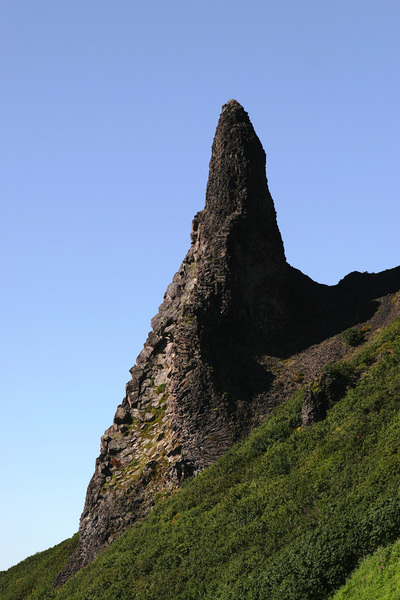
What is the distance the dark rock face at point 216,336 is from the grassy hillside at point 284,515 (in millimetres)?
3713

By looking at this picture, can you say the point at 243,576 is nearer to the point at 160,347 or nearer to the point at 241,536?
the point at 241,536

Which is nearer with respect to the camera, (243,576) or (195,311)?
(243,576)

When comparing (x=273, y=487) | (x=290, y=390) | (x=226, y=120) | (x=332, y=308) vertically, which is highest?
(x=226, y=120)

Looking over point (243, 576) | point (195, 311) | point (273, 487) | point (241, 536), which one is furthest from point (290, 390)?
point (243, 576)

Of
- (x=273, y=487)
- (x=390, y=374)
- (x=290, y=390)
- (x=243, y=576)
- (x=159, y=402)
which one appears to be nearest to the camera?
(x=243, y=576)

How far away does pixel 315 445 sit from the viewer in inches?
1825

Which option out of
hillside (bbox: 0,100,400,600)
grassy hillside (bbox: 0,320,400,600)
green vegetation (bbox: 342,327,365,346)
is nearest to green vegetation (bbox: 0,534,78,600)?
hillside (bbox: 0,100,400,600)

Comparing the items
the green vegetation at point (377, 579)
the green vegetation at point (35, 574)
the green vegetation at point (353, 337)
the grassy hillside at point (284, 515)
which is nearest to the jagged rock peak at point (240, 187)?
the green vegetation at point (353, 337)

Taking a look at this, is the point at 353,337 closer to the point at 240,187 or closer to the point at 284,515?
the point at 240,187

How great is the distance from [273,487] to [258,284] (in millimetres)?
23315

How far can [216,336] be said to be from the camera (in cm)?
6094

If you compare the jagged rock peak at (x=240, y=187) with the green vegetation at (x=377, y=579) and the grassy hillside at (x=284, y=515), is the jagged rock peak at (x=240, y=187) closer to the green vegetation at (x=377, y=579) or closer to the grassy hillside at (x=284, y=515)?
the grassy hillside at (x=284, y=515)

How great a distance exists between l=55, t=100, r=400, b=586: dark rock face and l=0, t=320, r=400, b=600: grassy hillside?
3713mm

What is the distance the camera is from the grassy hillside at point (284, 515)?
34.4 m
